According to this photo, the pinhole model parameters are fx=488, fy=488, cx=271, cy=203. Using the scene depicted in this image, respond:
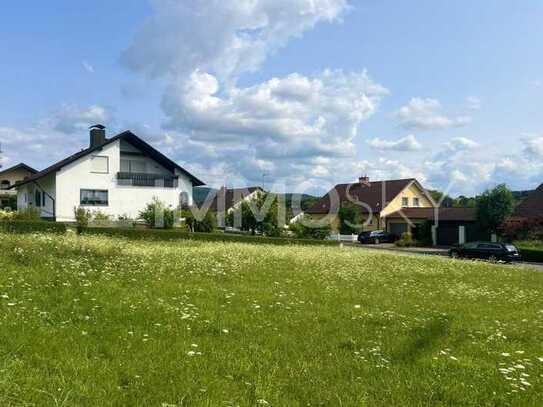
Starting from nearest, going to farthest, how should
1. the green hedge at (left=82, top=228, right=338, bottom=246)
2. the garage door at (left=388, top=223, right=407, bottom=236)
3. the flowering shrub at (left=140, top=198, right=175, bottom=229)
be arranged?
1. the green hedge at (left=82, top=228, right=338, bottom=246)
2. the flowering shrub at (left=140, top=198, right=175, bottom=229)
3. the garage door at (left=388, top=223, right=407, bottom=236)

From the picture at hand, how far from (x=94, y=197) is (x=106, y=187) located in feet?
4.29

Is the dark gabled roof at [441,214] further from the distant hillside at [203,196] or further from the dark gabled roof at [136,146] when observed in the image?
the dark gabled roof at [136,146]

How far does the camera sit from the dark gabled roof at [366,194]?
2419 inches

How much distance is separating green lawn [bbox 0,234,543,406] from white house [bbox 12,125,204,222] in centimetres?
2985

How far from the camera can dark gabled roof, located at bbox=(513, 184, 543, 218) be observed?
1729 inches

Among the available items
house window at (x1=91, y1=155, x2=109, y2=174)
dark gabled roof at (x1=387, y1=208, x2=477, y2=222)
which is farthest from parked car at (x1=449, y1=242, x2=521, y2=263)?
house window at (x1=91, y1=155, x2=109, y2=174)

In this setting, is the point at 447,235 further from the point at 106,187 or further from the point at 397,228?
the point at 106,187

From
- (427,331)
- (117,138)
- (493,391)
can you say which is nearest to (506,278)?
(427,331)

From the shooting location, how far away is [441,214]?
52969 millimetres

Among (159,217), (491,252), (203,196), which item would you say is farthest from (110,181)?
(491,252)

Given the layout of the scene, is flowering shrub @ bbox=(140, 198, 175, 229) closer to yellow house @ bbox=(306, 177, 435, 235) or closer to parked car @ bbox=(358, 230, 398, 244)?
parked car @ bbox=(358, 230, 398, 244)

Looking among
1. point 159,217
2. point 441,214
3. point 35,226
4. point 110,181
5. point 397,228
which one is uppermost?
point 110,181

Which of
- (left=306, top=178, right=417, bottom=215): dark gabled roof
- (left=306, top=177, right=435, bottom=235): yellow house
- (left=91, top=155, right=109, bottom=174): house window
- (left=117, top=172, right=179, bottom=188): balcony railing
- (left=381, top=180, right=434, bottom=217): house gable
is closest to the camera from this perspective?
(left=91, top=155, right=109, bottom=174): house window

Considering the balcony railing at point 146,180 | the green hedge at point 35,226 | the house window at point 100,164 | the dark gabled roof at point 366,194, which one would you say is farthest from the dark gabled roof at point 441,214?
the green hedge at point 35,226
